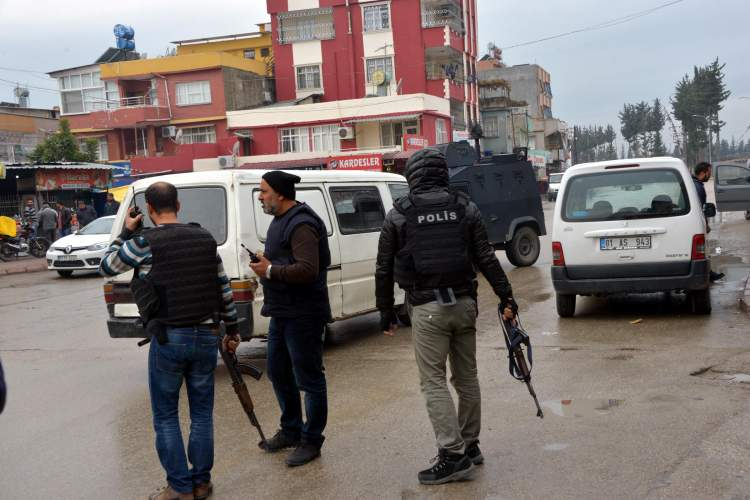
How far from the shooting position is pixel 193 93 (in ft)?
165

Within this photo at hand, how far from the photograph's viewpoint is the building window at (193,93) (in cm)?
A: 5003

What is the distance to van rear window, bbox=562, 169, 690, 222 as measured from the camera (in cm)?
948

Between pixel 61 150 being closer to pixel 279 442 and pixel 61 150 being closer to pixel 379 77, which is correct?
pixel 379 77

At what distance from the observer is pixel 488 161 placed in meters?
16.8

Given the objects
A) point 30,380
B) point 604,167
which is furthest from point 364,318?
point 30,380

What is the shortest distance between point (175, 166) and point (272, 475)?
148 feet

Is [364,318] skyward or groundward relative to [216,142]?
groundward

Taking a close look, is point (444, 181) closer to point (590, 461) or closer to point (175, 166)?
point (590, 461)

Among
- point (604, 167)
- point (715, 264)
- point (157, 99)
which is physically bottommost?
point (715, 264)

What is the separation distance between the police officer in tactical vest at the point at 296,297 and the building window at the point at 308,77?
162 ft

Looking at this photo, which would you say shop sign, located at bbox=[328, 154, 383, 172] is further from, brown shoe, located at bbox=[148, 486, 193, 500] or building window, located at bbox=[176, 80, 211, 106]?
brown shoe, located at bbox=[148, 486, 193, 500]

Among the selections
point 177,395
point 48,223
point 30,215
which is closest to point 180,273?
point 177,395

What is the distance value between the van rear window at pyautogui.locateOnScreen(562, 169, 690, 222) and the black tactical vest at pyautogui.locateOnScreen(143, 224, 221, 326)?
616cm

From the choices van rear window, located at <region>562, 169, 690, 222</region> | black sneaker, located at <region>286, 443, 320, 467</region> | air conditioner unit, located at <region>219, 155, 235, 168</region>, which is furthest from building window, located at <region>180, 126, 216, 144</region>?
Answer: black sneaker, located at <region>286, 443, 320, 467</region>
